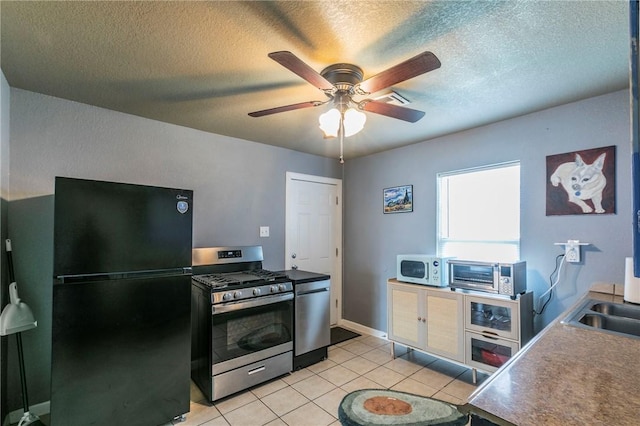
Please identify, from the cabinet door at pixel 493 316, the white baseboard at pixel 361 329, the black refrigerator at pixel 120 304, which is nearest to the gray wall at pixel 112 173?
the black refrigerator at pixel 120 304

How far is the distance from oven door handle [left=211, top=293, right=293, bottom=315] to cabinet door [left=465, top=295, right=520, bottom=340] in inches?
64.6

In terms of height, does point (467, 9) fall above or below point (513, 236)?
above

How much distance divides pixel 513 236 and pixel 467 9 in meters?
2.17

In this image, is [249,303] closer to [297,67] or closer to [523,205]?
[297,67]

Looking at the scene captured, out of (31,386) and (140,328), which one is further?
(31,386)

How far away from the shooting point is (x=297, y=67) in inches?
55.9

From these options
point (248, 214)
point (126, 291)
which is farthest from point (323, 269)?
point (126, 291)

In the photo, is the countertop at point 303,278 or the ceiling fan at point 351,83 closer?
the ceiling fan at point 351,83

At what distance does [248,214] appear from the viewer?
3.45 m

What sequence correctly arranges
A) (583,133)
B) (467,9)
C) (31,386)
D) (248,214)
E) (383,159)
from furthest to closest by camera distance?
(383,159)
(248,214)
(583,133)
(31,386)
(467,9)

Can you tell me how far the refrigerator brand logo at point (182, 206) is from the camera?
89.0 inches

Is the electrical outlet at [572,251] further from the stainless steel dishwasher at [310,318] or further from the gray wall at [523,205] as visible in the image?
the stainless steel dishwasher at [310,318]

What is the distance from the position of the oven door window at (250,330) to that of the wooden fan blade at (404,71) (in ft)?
6.61

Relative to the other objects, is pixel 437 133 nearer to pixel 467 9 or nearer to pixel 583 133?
pixel 583 133
